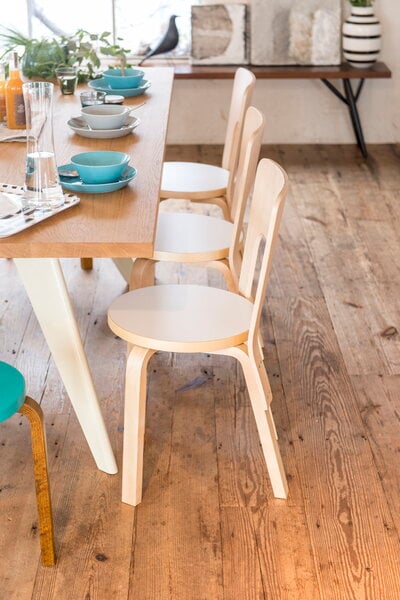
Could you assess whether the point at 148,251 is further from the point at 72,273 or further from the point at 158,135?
the point at 72,273

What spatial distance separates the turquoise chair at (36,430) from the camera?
177 cm

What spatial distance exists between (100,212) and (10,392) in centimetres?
45

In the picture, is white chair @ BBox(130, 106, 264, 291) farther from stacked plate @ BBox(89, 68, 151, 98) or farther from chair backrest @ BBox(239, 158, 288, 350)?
stacked plate @ BBox(89, 68, 151, 98)

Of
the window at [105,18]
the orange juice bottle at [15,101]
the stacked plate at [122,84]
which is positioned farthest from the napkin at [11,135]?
the window at [105,18]

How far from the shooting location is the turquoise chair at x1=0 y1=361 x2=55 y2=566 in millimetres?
1772

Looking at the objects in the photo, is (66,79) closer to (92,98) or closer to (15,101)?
(92,98)

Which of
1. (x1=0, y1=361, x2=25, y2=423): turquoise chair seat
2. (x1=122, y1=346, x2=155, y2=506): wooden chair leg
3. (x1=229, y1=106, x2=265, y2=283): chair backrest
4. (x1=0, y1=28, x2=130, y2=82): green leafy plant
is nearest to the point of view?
(x1=0, y1=361, x2=25, y2=423): turquoise chair seat

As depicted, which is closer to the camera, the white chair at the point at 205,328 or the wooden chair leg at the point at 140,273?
the white chair at the point at 205,328

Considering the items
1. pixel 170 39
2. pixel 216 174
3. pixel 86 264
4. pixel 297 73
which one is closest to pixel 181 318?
pixel 216 174

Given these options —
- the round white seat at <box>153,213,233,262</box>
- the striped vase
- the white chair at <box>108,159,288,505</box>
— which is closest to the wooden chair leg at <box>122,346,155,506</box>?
the white chair at <box>108,159,288,505</box>

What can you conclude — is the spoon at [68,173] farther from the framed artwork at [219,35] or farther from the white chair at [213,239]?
the framed artwork at [219,35]

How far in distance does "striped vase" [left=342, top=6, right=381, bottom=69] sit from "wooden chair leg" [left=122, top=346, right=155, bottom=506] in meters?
3.41

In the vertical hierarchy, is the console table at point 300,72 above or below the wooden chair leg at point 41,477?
above

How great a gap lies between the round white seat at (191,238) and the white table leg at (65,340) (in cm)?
45
